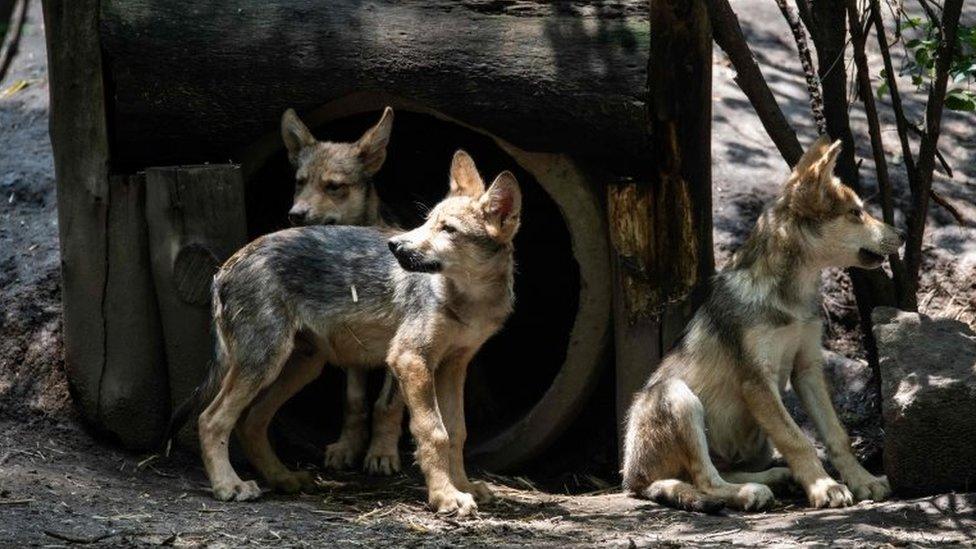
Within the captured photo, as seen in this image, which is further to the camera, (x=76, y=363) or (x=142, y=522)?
(x=76, y=363)

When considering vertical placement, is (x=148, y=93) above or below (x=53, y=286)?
above

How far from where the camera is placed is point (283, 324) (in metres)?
7.35

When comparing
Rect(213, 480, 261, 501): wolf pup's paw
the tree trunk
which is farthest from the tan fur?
the tree trunk

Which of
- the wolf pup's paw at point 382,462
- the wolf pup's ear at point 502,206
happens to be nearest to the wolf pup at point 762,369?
the wolf pup's ear at point 502,206

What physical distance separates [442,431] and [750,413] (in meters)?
1.73

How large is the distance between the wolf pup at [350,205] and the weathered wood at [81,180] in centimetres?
111

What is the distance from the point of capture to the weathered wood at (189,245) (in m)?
7.80

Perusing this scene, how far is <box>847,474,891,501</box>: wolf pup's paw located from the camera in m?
6.96

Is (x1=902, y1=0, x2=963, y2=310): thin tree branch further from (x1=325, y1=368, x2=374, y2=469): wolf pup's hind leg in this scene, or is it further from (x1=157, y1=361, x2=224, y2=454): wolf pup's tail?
(x1=157, y1=361, x2=224, y2=454): wolf pup's tail

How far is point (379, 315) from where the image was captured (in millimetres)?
7500

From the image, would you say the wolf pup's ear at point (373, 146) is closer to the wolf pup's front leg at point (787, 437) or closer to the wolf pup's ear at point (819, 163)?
the wolf pup's ear at point (819, 163)

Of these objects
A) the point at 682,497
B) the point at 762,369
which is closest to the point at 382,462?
the point at 682,497

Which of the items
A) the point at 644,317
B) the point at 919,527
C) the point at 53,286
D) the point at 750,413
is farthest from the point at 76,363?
the point at 919,527

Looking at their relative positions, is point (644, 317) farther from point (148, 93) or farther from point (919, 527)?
point (148, 93)
